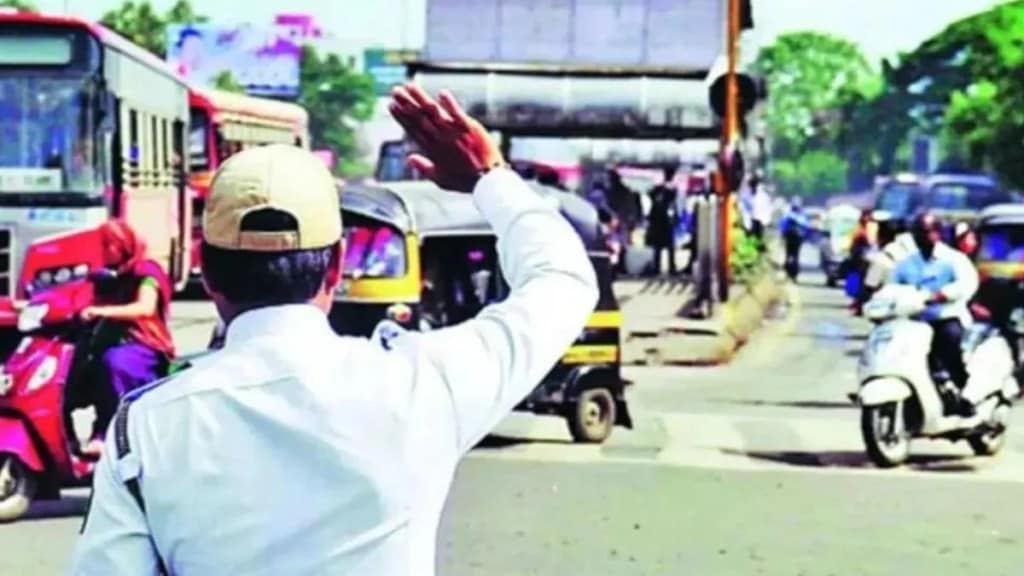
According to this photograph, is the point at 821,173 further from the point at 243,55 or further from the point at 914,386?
the point at 914,386

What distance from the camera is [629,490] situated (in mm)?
13680

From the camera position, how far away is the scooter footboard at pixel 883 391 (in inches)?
595

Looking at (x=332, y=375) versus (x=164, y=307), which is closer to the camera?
(x=332, y=375)

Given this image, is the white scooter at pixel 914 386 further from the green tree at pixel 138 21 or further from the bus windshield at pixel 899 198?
the green tree at pixel 138 21

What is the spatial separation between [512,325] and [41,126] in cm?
1814

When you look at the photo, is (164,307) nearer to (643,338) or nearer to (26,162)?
(26,162)

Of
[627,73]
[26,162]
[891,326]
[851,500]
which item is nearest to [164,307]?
[851,500]

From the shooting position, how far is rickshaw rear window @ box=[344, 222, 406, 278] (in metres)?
15.9

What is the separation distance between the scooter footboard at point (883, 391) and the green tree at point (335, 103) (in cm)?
8459

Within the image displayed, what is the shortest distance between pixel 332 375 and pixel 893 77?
11299cm

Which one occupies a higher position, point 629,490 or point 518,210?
point 518,210

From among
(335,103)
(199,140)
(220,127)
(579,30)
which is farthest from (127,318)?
(335,103)

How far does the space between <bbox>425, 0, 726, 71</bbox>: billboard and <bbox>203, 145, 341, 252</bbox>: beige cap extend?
53410mm

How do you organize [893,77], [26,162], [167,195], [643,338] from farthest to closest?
[893,77] → [167,195] → [643,338] → [26,162]
